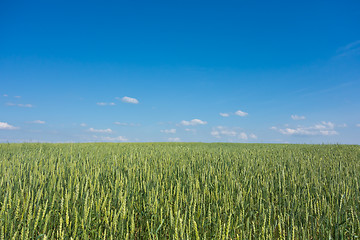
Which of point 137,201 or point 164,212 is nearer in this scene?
point 164,212

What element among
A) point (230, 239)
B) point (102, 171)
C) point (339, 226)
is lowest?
point (230, 239)

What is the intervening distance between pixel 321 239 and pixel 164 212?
4.04 ft

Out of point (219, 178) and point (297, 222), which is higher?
point (219, 178)

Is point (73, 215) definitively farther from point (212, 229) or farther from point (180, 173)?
point (180, 173)

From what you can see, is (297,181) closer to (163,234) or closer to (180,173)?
(180,173)

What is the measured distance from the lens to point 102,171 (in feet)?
10.6

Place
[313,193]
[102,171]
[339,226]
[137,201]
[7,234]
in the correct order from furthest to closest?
1. [102,171]
2. [313,193]
3. [137,201]
4. [339,226]
5. [7,234]

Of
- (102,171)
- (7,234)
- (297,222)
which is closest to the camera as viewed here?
(7,234)

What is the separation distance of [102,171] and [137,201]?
3.76 ft

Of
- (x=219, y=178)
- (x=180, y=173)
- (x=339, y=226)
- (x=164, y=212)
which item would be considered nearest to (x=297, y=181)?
(x=219, y=178)

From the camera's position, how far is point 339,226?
180 centimetres

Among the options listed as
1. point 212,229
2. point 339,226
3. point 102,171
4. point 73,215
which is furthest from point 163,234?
point 102,171

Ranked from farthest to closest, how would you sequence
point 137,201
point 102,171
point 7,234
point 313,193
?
point 102,171
point 313,193
point 137,201
point 7,234

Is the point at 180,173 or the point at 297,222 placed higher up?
the point at 180,173
